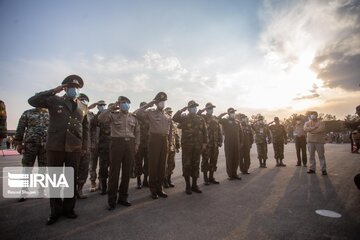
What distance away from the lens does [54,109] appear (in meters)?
4.24

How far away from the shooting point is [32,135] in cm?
573

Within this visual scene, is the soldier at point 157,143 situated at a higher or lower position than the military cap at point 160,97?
lower

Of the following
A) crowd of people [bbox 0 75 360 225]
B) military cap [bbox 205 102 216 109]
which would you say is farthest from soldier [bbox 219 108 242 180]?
military cap [bbox 205 102 216 109]

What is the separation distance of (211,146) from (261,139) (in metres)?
4.85

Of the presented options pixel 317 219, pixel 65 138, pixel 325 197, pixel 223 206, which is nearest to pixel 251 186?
pixel 325 197

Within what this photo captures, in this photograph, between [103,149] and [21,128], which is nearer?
[21,128]

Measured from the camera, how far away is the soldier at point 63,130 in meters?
4.09

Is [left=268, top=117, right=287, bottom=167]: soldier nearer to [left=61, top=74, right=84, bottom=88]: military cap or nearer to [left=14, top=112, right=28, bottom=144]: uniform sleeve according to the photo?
[left=61, top=74, right=84, bottom=88]: military cap

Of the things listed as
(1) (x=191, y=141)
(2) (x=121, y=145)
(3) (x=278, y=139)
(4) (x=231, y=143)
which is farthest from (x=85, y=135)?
(3) (x=278, y=139)

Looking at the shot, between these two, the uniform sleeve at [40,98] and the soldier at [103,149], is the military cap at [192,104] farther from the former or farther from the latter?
the uniform sleeve at [40,98]

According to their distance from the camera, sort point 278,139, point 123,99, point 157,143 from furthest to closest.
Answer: point 278,139 → point 157,143 → point 123,99

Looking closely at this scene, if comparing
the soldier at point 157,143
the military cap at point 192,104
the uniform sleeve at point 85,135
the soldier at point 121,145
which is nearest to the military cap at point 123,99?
the soldier at point 121,145

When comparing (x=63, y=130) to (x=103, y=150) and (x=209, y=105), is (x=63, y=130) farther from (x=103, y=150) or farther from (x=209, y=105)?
(x=209, y=105)

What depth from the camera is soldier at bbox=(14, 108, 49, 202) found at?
5672 millimetres
